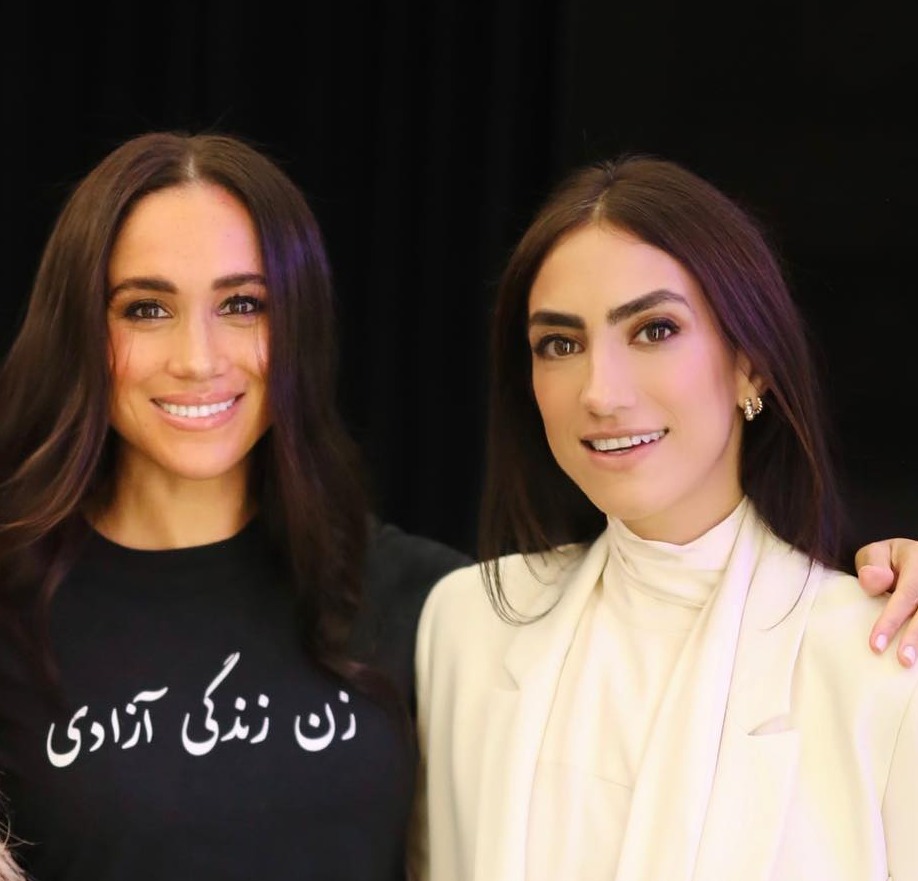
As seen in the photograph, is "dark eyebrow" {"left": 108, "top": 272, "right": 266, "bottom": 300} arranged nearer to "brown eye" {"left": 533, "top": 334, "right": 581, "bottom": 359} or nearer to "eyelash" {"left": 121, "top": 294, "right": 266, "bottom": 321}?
"eyelash" {"left": 121, "top": 294, "right": 266, "bottom": 321}

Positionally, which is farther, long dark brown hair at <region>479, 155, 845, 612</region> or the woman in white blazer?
long dark brown hair at <region>479, 155, 845, 612</region>

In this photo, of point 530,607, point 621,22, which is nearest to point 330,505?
point 530,607

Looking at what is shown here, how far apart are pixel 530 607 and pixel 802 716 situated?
1.48 feet

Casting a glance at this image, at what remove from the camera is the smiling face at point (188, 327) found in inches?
72.6

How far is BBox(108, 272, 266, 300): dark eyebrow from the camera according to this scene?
6.03ft

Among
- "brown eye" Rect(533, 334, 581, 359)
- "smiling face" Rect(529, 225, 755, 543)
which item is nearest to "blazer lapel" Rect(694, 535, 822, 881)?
"smiling face" Rect(529, 225, 755, 543)

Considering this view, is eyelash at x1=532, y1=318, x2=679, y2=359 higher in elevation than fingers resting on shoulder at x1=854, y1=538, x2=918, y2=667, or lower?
higher

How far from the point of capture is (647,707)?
66.3 inches

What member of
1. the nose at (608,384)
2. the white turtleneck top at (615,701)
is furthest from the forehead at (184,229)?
the white turtleneck top at (615,701)

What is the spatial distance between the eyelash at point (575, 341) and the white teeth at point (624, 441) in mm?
111

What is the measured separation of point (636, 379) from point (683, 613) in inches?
12.5

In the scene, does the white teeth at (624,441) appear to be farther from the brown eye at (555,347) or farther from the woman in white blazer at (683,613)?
the brown eye at (555,347)

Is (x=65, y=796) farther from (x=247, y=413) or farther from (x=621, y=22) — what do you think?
(x=621, y=22)

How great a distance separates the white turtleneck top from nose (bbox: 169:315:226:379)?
23.2 inches
